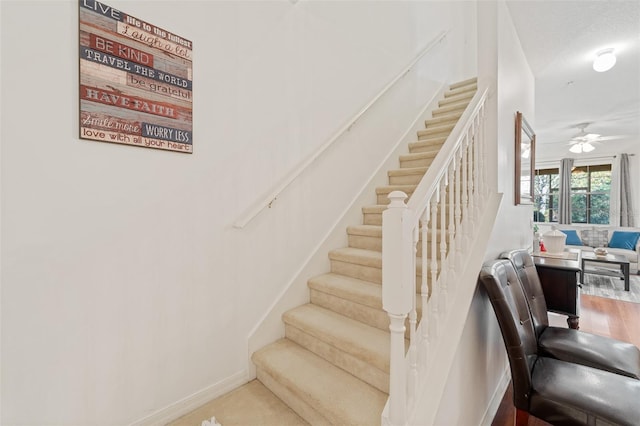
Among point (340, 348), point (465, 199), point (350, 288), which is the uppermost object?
point (465, 199)

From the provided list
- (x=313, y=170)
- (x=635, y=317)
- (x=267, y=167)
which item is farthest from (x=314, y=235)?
(x=635, y=317)

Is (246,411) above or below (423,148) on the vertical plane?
below

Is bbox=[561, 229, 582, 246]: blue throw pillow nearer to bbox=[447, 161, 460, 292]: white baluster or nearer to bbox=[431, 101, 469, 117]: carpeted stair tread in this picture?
bbox=[431, 101, 469, 117]: carpeted stair tread

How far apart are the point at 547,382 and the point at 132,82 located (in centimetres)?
251

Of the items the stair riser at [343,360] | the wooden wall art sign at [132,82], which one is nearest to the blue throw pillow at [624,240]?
the stair riser at [343,360]

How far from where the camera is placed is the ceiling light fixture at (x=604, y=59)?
2861mm

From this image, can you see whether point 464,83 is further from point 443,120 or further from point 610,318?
point 610,318

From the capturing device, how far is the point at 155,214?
4.85 feet

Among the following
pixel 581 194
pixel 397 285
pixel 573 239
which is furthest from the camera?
pixel 581 194

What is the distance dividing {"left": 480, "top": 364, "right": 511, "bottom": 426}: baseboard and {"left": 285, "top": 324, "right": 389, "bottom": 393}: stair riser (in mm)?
885

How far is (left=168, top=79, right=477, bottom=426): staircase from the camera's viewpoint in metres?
1.41

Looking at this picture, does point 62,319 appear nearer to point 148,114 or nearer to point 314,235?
point 148,114

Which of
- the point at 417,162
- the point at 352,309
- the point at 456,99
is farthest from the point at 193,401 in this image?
the point at 456,99

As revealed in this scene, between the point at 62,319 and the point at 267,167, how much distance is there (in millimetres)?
1266
